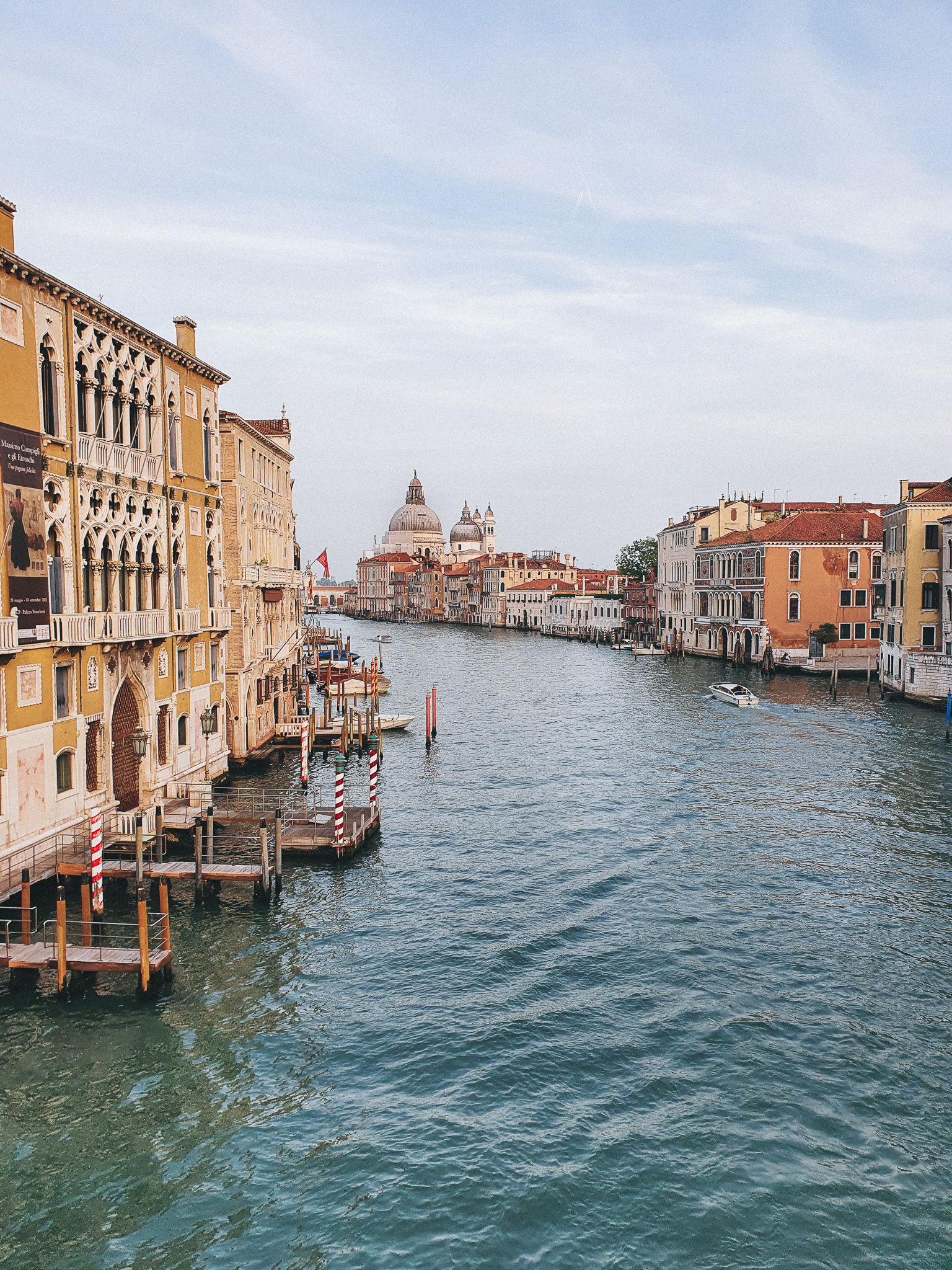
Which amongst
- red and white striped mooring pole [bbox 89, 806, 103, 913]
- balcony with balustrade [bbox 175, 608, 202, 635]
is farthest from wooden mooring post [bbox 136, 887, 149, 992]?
balcony with balustrade [bbox 175, 608, 202, 635]

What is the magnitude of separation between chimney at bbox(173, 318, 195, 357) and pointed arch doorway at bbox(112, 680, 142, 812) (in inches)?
382

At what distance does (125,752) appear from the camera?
22.1 metres

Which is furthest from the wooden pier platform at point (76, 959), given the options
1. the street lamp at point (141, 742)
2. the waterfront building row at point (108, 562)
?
the street lamp at point (141, 742)

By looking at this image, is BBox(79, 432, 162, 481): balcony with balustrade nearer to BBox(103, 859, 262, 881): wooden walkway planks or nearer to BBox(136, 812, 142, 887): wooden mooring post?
BBox(136, 812, 142, 887): wooden mooring post

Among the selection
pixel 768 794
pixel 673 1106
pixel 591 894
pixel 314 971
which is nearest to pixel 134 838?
pixel 314 971

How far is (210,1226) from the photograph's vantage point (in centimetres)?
1003

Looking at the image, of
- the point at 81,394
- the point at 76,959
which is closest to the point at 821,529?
the point at 81,394

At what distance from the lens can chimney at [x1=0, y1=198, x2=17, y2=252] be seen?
1702 cm

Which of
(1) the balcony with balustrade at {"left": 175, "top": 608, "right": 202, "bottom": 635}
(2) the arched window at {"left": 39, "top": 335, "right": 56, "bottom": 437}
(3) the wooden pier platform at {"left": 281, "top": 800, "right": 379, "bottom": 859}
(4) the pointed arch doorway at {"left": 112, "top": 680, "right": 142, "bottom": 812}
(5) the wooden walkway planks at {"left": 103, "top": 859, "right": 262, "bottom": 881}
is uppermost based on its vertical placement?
(2) the arched window at {"left": 39, "top": 335, "right": 56, "bottom": 437}

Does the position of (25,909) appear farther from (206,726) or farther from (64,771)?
(206,726)

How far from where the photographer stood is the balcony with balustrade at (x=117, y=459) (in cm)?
1984

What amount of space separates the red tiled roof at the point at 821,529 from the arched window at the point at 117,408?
170 ft

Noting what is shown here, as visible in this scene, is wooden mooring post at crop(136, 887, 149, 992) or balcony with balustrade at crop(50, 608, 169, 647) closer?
wooden mooring post at crop(136, 887, 149, 992)

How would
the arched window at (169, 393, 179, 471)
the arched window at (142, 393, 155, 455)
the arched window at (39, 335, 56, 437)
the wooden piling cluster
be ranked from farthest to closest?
the arched window at (169, 393, 179, 471) → the arched window at (142, 393, 155, 455) → the arched window at (39, 335, 56, 437) → the wooden piling cluster
